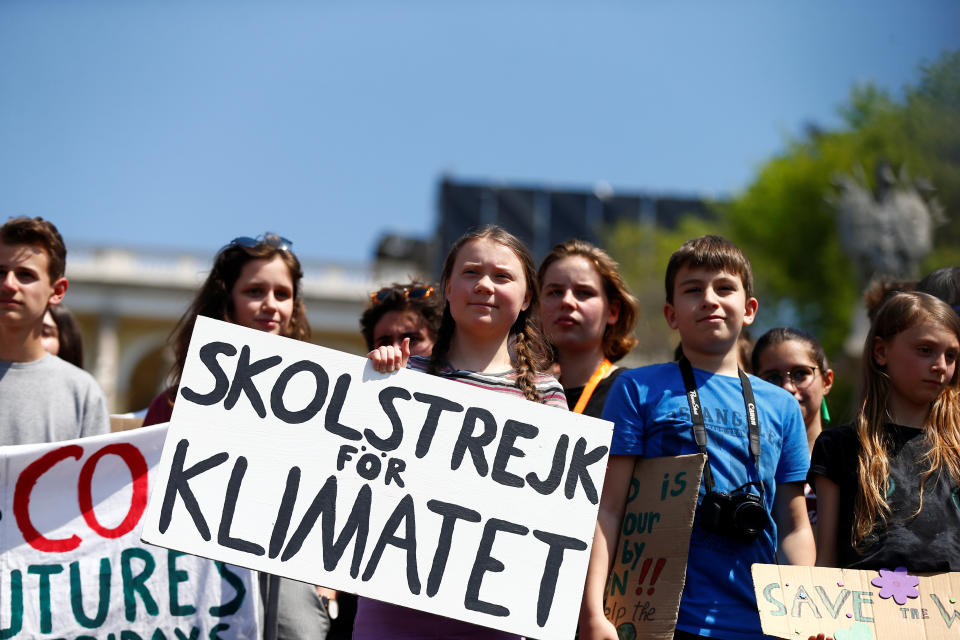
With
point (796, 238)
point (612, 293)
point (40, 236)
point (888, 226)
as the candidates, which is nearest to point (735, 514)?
point (612, 293)

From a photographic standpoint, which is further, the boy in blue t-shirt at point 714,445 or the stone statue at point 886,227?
the stone statue at point 886,227

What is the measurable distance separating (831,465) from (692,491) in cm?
50

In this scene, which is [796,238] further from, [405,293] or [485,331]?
[485,331]

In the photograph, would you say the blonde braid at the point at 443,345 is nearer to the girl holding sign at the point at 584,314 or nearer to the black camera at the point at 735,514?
the girl holding sign at the point at 584,314

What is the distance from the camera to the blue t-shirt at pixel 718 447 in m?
2.75

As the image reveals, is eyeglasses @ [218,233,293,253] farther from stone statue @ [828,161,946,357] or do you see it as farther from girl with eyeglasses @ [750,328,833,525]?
stone statue @ [828,161,946,357]

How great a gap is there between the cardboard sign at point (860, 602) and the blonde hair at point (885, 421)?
14cm

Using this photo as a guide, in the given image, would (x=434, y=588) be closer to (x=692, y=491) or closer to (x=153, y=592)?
(x=692, y=491)

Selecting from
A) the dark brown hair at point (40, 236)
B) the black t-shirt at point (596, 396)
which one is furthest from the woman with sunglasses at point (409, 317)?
the dark brown hair at point (40, 236)

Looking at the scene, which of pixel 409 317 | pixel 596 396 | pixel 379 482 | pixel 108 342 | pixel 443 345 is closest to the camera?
pixel 379 482

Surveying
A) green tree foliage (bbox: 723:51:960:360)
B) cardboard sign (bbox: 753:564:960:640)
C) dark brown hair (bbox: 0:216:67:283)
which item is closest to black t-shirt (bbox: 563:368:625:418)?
cardboard sign (bbox: 753:564:960:640)

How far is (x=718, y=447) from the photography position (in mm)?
2822

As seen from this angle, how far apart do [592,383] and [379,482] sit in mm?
1105

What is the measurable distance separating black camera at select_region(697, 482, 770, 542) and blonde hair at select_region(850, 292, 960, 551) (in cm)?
29
